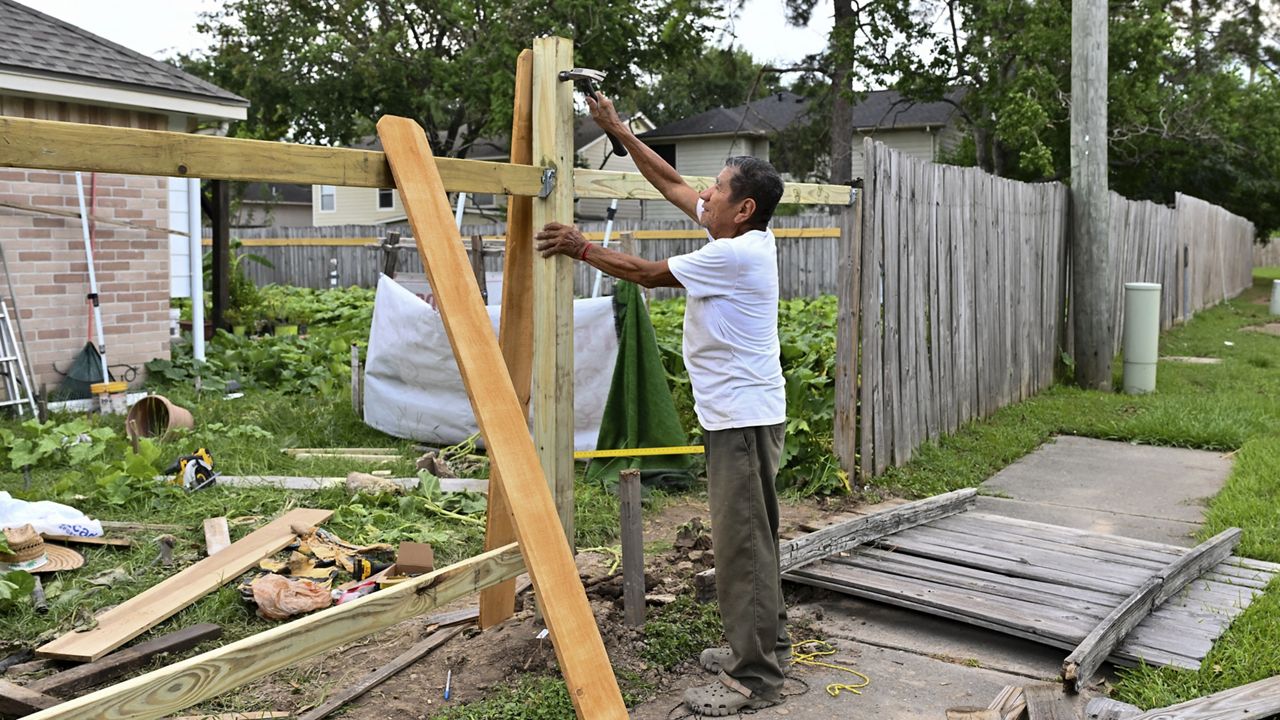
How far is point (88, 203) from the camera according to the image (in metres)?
9.98

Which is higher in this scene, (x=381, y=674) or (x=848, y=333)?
(x=848, y=333)

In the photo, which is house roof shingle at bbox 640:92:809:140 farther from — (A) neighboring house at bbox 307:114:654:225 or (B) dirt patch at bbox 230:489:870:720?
(B) dirt patch at bbox 230:489:870:720

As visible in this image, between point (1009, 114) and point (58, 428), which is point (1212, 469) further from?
point (1009, 114)

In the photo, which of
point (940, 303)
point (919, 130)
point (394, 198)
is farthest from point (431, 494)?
point (394, 198)

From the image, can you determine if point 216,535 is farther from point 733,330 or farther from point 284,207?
point 284,207

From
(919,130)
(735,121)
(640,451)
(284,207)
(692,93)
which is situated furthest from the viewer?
(692,93)

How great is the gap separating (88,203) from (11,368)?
1739 mm

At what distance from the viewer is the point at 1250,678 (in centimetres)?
381

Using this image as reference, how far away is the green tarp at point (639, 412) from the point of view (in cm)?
661

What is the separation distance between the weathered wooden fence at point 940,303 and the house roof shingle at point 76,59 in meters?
6.84

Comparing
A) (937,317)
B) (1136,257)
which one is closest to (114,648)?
(937,317)

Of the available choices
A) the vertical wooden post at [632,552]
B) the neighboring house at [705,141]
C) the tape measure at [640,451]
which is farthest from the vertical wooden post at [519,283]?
the neighboring house at [705,141]

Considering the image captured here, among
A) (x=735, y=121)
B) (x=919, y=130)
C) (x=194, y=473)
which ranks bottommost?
(x=194, y=473)

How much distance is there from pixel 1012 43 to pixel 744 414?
790 inches
